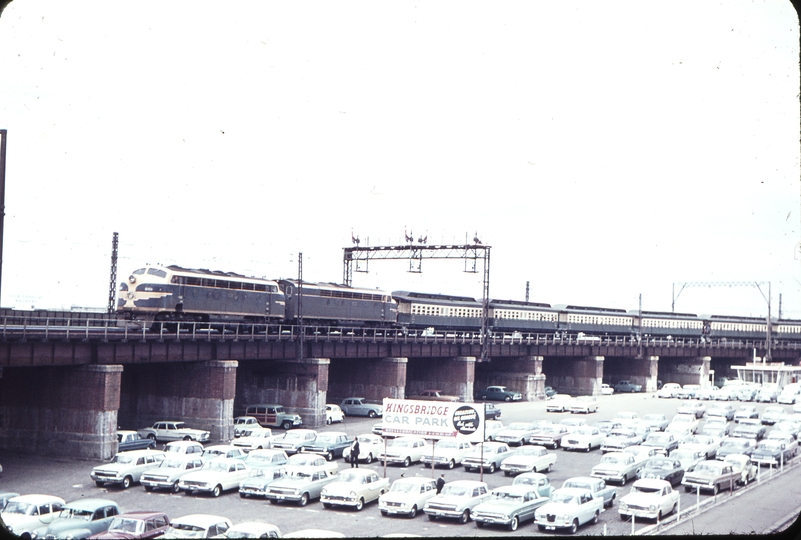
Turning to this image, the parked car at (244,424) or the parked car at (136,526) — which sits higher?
the parked car at (244,424)

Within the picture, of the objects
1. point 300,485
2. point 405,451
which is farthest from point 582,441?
point 300,485

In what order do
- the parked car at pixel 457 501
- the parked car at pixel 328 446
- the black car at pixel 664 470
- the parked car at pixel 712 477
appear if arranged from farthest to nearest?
the parked car at pixel 328 446 → the black car at pixel 664 470 → the parked car at pixel 712 477 → the parked car at pixel 457 501

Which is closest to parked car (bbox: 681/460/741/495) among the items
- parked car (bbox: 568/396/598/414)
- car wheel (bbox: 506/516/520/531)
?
car wheel (bbox: 506/516/520/531)

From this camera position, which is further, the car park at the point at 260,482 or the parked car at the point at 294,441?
the parked car at the point at 294,441

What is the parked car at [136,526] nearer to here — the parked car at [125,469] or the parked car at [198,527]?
the parked car at [198,527]

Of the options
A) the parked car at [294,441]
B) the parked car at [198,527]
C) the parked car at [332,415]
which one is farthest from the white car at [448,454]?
the parked car at [332,415]

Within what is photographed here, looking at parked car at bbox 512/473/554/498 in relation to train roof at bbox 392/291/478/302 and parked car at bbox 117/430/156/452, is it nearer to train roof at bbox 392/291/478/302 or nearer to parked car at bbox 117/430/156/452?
parked car at bbox 117/430/156/452

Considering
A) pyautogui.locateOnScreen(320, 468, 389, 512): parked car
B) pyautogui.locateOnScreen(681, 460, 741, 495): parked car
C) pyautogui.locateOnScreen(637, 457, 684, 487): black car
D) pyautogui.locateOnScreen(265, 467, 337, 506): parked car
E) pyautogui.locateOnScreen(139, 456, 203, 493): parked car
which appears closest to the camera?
pyautogui.locateOnScreen(320, 468, 389, 512): parked car

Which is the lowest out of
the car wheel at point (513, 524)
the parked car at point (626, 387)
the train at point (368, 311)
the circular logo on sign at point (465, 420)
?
the car wheel at point (513, 524)
